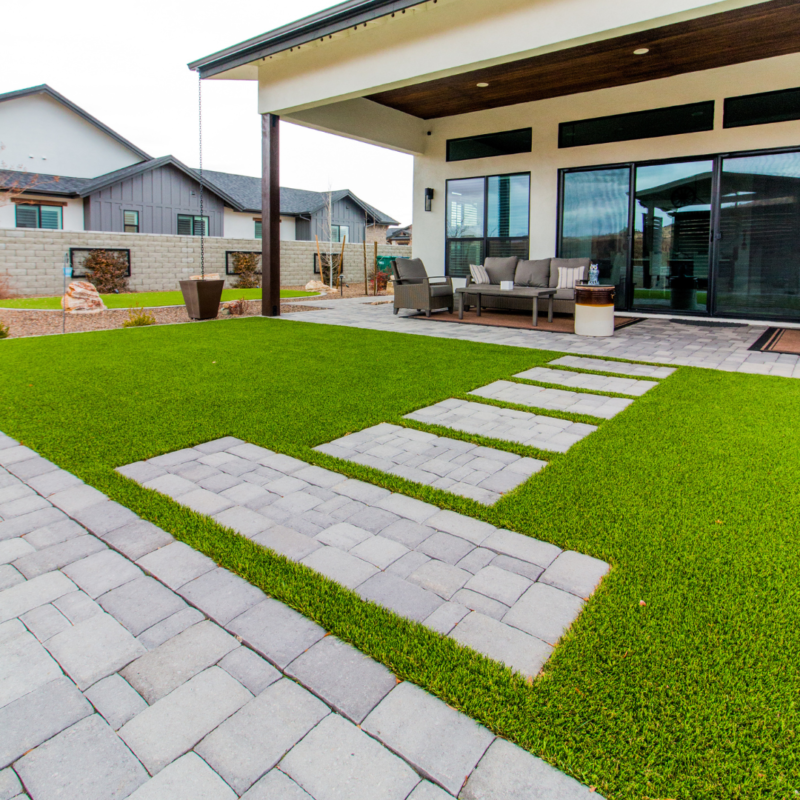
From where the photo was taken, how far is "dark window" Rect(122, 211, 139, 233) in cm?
1920

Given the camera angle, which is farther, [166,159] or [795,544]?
[166,159]

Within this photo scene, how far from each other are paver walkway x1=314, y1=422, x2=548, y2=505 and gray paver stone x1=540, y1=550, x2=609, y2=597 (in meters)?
0.52

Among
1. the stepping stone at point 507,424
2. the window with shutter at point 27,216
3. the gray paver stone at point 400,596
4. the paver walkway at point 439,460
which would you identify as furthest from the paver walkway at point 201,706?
the window with shutter at point 27,216

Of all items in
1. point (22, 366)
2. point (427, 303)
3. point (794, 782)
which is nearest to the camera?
point (794, 782)

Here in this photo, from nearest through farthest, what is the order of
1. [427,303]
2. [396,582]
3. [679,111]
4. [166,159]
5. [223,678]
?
[223,678]
[396,582]
[679,111]
[427,303]
[166,159]

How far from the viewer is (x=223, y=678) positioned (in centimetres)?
145

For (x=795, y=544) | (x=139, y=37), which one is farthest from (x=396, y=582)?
(x=139, y=37)

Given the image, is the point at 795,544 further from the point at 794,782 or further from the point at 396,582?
the point at 396,582

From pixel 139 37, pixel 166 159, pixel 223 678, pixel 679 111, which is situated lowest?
pixel 223 678

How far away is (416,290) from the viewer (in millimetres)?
9117

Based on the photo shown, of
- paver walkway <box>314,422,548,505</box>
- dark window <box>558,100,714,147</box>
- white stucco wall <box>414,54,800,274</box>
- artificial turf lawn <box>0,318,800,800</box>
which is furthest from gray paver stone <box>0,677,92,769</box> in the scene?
dark window <box>558,100,714,147</box>

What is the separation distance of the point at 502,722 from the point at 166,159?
21.8 m

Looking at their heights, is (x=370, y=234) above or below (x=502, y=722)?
above

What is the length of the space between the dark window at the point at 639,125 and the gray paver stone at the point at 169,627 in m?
9.22
